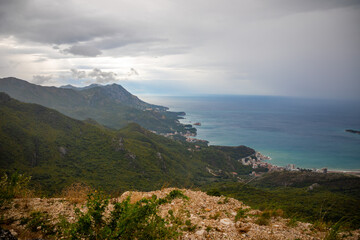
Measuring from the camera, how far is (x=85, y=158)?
58750mm

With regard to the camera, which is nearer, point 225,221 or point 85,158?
point 225,221

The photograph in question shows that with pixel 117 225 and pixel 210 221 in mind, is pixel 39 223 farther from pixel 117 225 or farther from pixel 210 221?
pixel 210 221

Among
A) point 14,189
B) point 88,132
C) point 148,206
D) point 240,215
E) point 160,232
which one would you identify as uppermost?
point 148,206

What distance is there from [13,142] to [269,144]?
129400 mm

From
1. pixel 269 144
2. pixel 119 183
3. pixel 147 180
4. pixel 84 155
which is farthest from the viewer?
pixel 269 144

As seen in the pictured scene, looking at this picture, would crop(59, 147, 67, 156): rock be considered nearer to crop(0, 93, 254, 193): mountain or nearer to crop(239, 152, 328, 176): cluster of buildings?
crop(0, 93, 254, 193): mountain

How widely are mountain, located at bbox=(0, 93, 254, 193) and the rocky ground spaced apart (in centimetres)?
2819

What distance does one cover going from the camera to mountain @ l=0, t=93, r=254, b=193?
145 ft

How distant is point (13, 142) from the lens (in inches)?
1918

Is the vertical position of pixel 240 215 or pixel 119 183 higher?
pixel 240 215

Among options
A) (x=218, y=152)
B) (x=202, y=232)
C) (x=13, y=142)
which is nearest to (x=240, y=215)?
(x=202, y=232)

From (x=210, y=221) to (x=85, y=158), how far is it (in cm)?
6232

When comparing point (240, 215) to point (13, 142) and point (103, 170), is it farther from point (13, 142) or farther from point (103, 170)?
point (13, 142)

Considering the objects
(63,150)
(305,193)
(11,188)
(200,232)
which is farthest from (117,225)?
(63,150)
